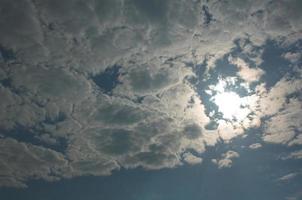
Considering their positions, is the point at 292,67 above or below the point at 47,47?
above

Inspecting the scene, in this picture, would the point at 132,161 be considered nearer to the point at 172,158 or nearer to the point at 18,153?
the point at 172,158

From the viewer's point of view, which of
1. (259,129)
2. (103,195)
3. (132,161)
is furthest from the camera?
(103,195)

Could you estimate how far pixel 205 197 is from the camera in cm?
2645

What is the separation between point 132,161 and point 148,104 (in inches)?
241

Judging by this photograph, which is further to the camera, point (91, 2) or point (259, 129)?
point (259, 129)

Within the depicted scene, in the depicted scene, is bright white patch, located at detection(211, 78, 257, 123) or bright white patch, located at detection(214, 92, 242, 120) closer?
bright white patch, located at detection(211, 78, 257, 123)

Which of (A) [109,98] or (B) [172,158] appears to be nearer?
(A) [109,98]

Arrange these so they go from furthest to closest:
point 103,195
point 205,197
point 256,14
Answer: point 205,197
point 103,195
point 256,14

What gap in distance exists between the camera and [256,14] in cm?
1082

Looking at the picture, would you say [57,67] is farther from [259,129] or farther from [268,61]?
[259,129]

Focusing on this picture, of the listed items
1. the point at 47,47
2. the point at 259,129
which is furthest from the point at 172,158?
the point at 47,47

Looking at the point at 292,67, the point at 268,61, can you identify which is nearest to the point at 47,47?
the point at 268,61

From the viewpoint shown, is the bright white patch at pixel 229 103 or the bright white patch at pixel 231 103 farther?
the bright white patch at pixel 229 103

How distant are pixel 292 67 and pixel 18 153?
15.3 metres
